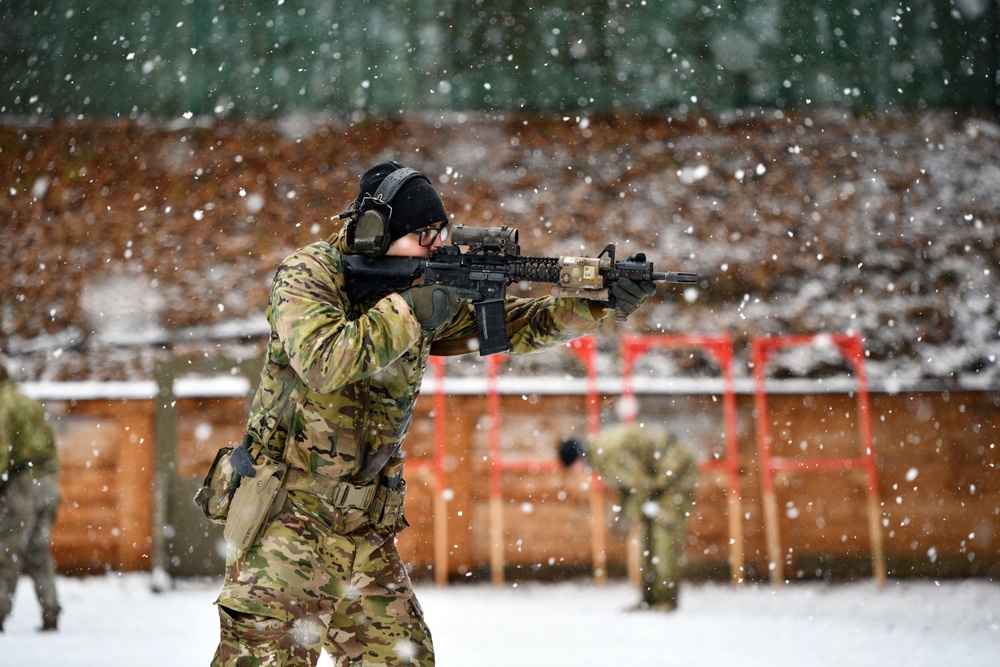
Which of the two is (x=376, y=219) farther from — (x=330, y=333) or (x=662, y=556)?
(x=662, y=556)

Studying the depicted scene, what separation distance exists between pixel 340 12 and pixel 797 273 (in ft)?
18.5

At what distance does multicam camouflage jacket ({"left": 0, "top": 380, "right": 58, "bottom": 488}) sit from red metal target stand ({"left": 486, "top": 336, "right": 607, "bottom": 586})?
289 centimetres

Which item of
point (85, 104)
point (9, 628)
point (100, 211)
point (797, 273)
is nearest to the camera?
point (9, 628)

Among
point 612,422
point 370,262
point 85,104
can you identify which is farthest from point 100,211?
point 370,262

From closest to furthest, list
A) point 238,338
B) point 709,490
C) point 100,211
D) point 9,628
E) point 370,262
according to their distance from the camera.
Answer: point 370,262 < point 9,628 < point 709,490 < point 238,338 < point 100,211

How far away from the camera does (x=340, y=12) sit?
10.3 m

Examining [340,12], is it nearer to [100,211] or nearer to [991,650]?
[100,211]

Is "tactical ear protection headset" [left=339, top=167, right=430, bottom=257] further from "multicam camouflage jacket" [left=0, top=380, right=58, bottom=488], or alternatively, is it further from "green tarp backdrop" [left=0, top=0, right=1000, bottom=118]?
"green tarp backdrop" [left=0, top=0, right=1000, bottom=118]

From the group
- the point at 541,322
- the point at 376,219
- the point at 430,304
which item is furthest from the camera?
the point at 541,322

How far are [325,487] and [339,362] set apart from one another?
0.40 metres

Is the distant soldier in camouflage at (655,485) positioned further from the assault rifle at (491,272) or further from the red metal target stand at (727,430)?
the assault rifle at (491,272)

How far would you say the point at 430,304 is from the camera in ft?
7.29

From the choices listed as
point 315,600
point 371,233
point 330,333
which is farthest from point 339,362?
point 315,600

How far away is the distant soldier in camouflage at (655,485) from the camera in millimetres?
5965
